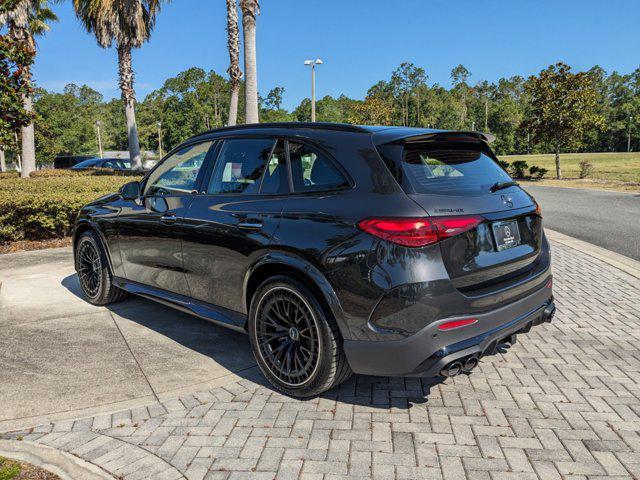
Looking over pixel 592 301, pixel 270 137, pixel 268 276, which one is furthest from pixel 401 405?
pixel 592 301

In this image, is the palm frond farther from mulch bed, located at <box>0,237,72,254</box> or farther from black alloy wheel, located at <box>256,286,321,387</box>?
black alloy wheel, located at <box>256,286,321,387</box>

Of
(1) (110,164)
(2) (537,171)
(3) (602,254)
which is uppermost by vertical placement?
(1) (110,164)

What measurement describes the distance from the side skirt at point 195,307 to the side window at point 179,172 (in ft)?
2.96

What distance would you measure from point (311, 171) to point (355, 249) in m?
0.74

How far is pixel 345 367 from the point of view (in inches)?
128

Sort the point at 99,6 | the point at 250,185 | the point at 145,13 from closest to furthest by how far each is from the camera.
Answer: the point at 250,185 < the point at 99,6 < the point at 145,13

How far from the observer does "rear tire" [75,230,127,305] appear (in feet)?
17.9

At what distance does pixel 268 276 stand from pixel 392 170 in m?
1.15

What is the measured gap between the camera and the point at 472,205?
3.05 meters

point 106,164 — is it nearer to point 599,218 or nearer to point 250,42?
point 250,42

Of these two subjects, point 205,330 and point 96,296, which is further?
point 96,296

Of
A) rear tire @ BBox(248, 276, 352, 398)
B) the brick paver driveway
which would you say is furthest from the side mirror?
the brick paver driveway

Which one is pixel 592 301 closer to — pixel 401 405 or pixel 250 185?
pixel 401 405

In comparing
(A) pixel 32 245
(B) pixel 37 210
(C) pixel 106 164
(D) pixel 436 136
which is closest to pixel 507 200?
(D) pixel 436 136
